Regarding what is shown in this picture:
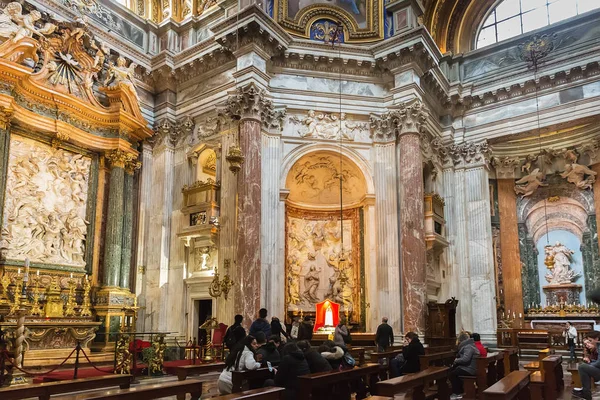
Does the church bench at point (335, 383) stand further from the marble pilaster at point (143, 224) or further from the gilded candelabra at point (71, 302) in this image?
the marble pilaster at point (143, 224)

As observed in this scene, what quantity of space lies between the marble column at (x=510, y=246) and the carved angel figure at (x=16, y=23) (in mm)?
16437

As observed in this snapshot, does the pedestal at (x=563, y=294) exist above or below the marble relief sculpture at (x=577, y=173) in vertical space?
below

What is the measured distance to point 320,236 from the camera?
1847 cm

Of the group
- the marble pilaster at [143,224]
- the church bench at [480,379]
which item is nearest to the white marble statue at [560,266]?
the church bench at [480,379]

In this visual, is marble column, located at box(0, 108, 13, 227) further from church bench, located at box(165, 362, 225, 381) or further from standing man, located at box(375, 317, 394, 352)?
standing man, located at box(375, 317, 394, 352)

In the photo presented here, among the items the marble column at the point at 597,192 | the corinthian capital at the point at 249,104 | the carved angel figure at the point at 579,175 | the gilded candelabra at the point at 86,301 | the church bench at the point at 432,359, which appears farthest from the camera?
the carved angel figure at the point at 579,175

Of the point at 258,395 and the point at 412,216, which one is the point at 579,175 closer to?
the point at 412,216

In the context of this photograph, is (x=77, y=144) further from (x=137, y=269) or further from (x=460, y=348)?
(x=460, y=348)

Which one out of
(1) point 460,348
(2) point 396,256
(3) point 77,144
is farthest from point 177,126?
(1) point 460,348

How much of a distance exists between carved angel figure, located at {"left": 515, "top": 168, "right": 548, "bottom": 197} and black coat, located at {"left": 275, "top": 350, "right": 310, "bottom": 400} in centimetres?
1599

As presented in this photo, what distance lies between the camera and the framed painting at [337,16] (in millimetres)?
17625

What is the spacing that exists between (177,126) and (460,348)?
1232 cm

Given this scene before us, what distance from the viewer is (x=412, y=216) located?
15.6 meters

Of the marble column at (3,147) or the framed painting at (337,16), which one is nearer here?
the marble column at (3,147)
